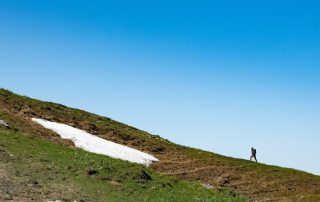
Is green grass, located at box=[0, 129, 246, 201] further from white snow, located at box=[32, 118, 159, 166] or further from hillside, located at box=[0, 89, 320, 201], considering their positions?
white snow, located at box=[32, 118, 159, 166]

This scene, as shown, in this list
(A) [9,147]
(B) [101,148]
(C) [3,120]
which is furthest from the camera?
(B) [101,148]

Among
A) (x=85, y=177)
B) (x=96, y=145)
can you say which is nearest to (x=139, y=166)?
(x=85, y=177)

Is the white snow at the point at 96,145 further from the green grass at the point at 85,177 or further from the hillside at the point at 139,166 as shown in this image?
the green grass at the point at 85,177

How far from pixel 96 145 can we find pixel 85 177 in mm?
21120

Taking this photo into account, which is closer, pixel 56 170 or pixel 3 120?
pixel 56 170

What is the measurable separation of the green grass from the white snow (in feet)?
33.2

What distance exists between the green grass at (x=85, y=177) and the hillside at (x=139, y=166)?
0.25ft

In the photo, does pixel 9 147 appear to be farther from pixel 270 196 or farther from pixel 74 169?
pixel 270 196

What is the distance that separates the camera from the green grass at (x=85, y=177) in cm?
3250

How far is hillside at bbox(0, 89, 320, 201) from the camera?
1459 inches

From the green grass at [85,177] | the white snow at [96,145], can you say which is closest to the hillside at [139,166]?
the green grass at [85,177]

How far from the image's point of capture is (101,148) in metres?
56.9

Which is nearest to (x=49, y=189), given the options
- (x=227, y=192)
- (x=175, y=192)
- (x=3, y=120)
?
(x=175, y=192)

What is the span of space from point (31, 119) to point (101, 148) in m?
10.1
